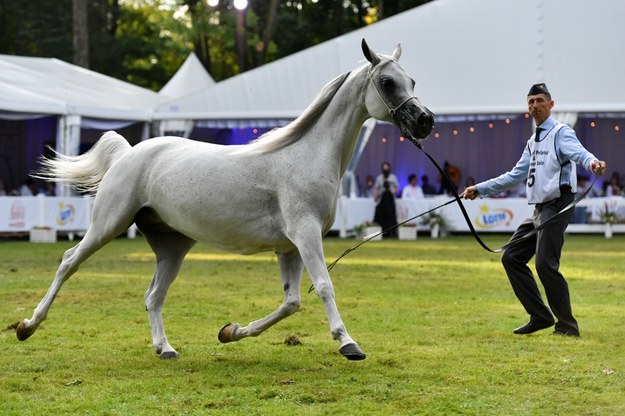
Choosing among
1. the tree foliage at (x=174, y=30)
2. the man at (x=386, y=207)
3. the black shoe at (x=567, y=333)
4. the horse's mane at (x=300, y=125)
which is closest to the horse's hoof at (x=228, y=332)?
the horse's mane at (x=300, y=125)

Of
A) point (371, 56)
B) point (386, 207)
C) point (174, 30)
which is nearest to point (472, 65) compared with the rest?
point (386, 207)

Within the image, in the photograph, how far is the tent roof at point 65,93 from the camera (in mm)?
22797

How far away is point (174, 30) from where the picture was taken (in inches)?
1767

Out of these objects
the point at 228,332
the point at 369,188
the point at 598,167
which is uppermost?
the point at 598,167

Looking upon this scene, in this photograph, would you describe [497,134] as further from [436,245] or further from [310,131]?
[310,131]

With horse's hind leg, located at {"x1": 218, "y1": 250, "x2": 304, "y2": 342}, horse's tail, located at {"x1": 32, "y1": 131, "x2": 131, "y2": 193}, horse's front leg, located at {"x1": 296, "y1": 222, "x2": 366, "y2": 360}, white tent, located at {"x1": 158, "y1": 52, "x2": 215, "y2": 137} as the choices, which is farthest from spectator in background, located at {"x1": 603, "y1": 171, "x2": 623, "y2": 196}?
horse's front leg, located at {"x1": 296, "y1": 222, "x2": 366, "y2": 360}

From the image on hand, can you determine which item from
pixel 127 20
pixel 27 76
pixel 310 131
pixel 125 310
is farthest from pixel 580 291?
pixel 127 20

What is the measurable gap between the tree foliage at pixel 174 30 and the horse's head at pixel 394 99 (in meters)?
31.9

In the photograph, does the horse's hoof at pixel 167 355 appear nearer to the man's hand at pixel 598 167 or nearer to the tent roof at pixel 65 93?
the man's hand at pixel 598 167

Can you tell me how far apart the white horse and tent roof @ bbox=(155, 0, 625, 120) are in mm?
17743

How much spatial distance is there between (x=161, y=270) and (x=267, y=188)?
129cm

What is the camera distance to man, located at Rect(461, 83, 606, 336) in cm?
846

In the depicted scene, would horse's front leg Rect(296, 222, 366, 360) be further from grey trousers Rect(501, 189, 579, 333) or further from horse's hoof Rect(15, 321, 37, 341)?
grey trousers Rect(501, 189, 579, 333)

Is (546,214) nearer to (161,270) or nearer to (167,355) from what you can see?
(161,270)
